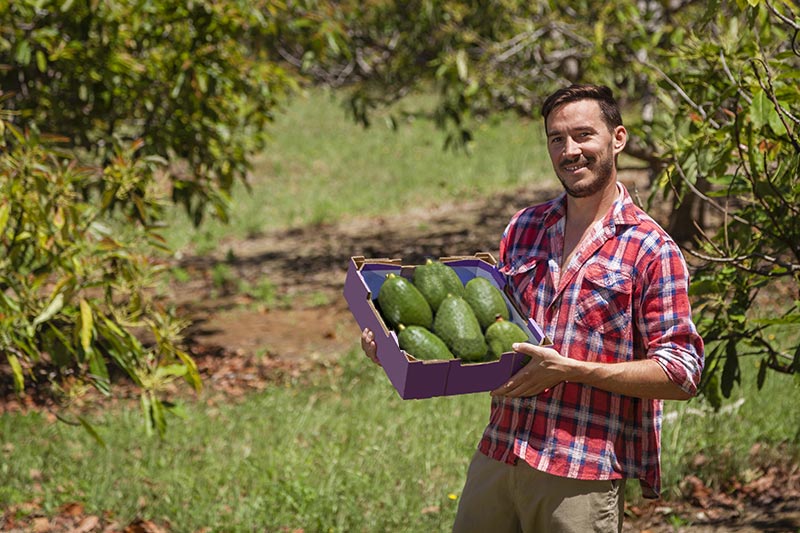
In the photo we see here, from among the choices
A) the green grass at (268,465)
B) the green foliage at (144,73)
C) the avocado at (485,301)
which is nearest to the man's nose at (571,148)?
the avocado at (485,301)

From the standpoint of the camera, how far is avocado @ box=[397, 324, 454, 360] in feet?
7.54

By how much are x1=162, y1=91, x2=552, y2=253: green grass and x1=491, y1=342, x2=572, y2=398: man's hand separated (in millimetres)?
9358

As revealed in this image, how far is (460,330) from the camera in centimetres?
234

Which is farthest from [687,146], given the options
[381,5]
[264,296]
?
[264,296]

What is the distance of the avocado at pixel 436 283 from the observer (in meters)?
2.54

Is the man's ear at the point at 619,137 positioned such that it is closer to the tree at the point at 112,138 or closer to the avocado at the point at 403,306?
the avocado at the point at 403,306

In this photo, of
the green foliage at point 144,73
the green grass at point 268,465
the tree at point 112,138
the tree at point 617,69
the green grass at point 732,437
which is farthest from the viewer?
the green foliage at point 144,73

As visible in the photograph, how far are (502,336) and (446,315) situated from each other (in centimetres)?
17

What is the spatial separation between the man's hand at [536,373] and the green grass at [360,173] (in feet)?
30.7

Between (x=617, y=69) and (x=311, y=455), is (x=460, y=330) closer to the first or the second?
(x=311, y=455)

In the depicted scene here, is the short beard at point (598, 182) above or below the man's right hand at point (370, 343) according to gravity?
above

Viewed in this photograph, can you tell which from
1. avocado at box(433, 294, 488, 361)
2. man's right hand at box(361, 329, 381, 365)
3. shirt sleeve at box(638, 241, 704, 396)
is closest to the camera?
shirt sleeve at box(638, 241, 704, 396)

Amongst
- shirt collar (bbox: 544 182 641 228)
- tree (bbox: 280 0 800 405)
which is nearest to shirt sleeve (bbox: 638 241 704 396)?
shirt collar (bbox: 544 182 641 228)

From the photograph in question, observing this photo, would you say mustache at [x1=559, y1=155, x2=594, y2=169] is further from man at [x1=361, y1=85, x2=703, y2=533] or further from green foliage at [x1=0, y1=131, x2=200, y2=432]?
green foliage at [x1=0, y1=131, x2=200, y2=432]
